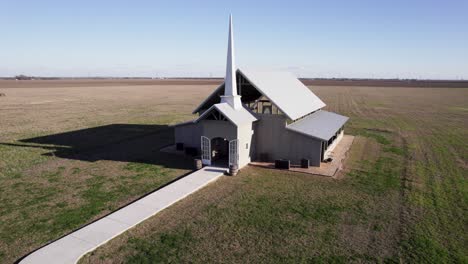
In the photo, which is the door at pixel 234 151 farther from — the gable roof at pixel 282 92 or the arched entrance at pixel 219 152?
the gable roof at pixel 282 92

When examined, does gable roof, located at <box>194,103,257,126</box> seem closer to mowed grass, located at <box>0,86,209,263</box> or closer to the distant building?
the distant building

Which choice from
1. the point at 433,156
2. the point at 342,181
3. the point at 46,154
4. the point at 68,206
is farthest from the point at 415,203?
the point at 46,154

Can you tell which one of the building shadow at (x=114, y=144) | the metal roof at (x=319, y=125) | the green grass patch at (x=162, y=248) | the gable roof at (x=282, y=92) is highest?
the gable roof at (x=282, y=92)

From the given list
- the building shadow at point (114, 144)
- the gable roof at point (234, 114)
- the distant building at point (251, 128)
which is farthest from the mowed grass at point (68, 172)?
the gable roof at point (234, 114)

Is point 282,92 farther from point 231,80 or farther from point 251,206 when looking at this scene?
point 251,206

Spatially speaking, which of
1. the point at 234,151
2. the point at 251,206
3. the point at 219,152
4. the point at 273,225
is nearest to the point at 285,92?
the point at 219,152

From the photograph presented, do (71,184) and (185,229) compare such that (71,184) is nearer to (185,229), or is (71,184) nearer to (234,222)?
(185,229)
